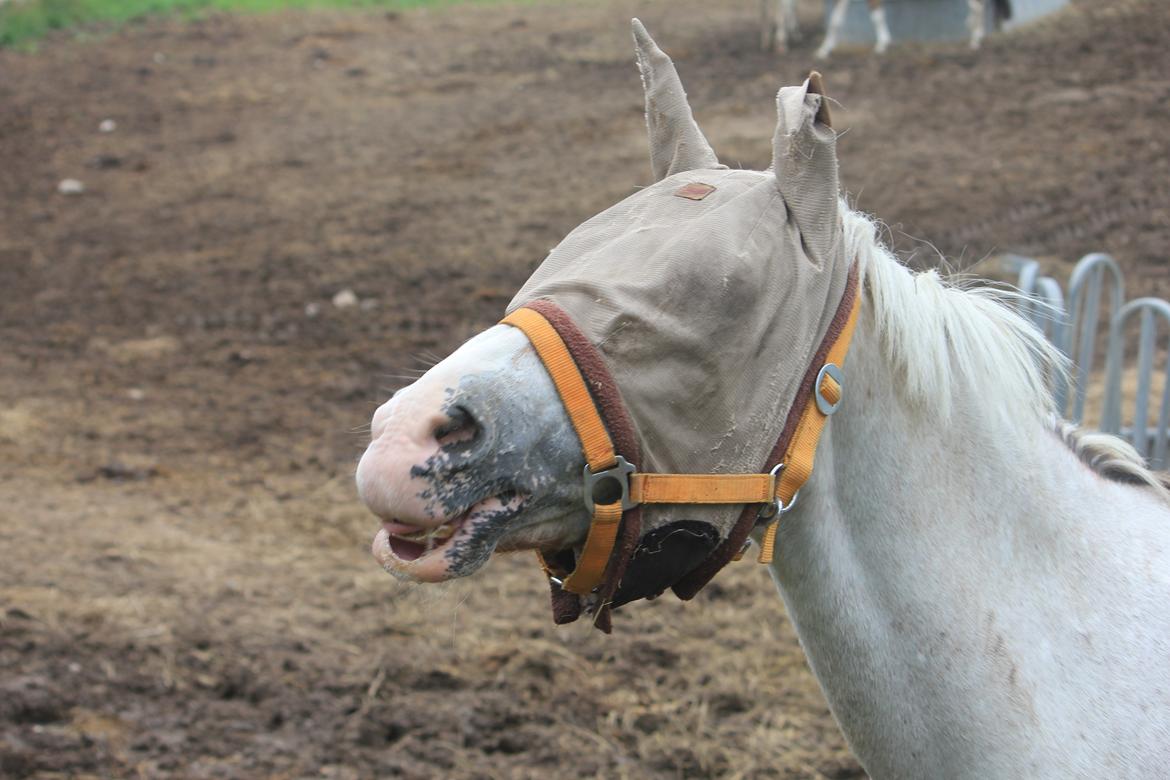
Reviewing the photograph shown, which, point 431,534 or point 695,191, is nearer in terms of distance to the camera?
point 431,534

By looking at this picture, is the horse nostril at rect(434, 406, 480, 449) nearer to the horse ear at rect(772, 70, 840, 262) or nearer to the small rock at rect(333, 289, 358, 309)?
the horse ear at rect(772, 70, 840, 262)

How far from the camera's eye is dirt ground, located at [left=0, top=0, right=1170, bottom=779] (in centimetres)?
377

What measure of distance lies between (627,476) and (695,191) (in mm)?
487

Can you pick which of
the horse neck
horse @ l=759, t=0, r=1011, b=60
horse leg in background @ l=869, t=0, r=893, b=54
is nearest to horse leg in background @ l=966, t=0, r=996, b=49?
horse @ l=759, t=0, r=1011, b=60

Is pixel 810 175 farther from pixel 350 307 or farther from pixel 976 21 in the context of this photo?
pixel 976 21

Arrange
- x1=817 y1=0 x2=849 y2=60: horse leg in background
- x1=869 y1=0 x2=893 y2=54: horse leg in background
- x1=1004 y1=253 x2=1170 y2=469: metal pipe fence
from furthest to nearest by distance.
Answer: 1. x1=817 y1=0 x2=849 y2=60: horse leg in background
2. x1=869 y1=0 x2=893 y2=54: horse leg in background
3. x1=1004 y1=253 x2=1170 y2=469: metal pipe fence

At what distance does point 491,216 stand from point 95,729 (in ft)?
22.2

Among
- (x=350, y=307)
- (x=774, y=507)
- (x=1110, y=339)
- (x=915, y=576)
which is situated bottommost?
(x=350, y=307)

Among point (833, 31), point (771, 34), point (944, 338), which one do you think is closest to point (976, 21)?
point (833, 31)

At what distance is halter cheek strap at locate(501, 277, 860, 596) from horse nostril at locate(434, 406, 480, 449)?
14 centimetres

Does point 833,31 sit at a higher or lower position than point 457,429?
lower

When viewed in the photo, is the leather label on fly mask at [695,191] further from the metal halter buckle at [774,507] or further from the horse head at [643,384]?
the metal halter buckle at [774,507]

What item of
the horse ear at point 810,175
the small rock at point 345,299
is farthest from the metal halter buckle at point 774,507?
the small rock at point 345,299

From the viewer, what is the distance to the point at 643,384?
5.22 ft
